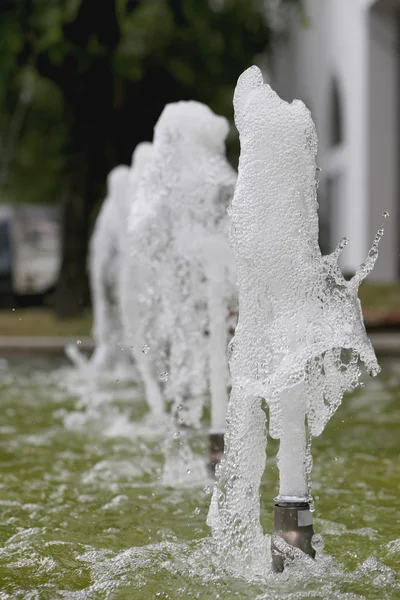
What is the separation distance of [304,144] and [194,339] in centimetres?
245

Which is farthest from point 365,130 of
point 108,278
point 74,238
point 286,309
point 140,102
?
point 286,309

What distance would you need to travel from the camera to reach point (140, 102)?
17.4 m

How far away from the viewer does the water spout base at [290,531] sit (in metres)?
3.26

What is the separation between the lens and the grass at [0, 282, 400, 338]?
13133mm

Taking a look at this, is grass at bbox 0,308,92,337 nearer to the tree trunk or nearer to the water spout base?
the tree trunk

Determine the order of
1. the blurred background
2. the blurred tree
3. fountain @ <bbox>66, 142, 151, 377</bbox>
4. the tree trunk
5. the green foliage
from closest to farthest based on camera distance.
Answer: fountain @ <bbox>66, 142, 151, 377</bbox> < the green foliage < the blurred tree < the blurred background < the tree trunk

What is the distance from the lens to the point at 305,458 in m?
3.29

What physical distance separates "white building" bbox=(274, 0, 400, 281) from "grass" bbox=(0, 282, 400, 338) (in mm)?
2425

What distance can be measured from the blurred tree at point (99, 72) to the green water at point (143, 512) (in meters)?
5.95

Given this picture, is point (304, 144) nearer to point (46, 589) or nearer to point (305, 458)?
point (305, 458)

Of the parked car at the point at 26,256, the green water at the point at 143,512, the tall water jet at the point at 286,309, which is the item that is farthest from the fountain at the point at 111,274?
the parked car at the point at 26,256

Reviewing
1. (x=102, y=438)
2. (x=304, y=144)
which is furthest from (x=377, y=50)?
(x=304, y=144)

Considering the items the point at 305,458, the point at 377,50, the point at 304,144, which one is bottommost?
the point at 305,458

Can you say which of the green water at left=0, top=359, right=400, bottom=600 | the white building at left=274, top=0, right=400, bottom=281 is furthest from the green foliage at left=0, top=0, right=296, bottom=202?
the green water at left=0, top=359, right=400, bottom=600
